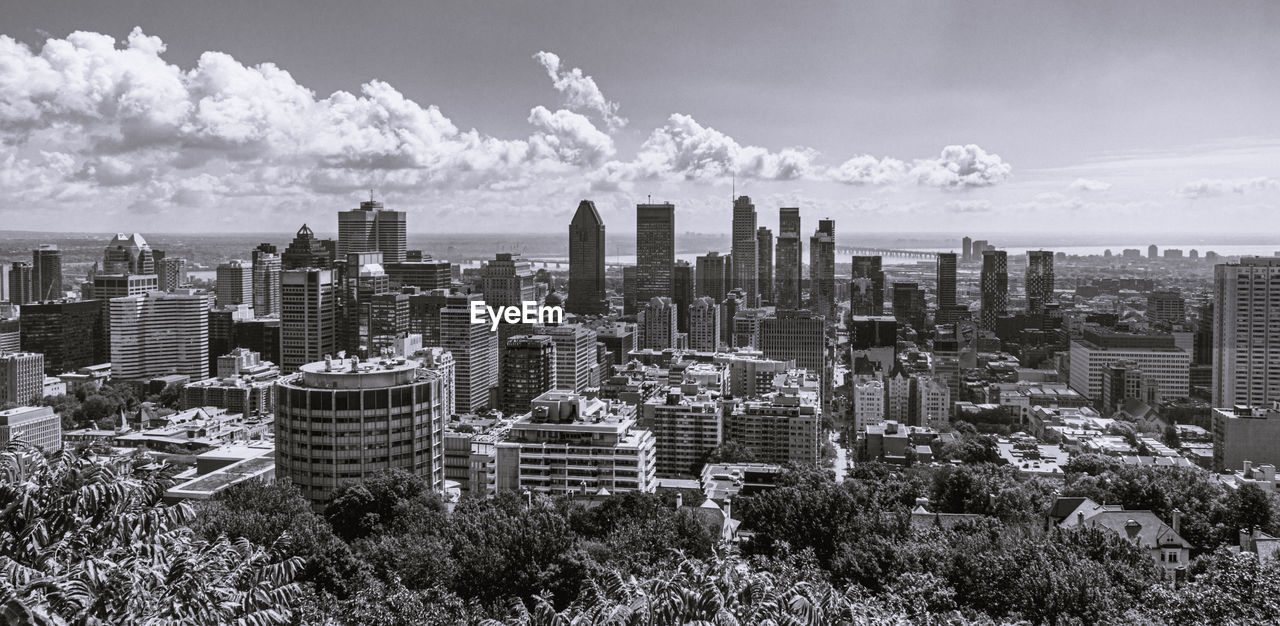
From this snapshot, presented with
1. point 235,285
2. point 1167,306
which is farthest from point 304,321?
point 1167,306

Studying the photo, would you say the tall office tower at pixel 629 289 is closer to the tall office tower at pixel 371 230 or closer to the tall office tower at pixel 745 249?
the tall office tower at pixel 745 249

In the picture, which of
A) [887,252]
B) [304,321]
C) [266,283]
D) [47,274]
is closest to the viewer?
[304,321]

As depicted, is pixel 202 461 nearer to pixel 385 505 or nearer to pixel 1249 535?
pixel 385 505

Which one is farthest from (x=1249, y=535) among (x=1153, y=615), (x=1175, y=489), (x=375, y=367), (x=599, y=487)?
(x=375, y=367)

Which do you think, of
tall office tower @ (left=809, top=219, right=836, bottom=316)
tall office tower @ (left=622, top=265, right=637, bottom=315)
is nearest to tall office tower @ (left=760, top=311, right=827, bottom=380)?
tall office tower @ (left=809, top=219, right=836, bottom=316)

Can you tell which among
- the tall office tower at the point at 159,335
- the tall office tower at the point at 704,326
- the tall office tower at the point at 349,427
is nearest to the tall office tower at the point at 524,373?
the tall office tower at the point at 159,335

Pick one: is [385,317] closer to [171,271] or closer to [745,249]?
[171,271]

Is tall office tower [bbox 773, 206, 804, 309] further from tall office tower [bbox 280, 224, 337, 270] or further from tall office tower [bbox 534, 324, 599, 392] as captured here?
tall office tower [bbox 280, 224, 337, 270]
